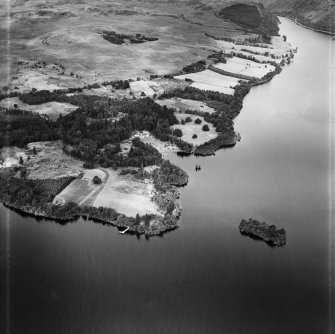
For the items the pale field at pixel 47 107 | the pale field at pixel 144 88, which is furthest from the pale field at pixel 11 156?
the pale field at pixel 144 88

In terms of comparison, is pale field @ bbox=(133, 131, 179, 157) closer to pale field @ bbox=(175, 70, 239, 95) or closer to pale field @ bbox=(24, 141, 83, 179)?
pale field @ bbox=(24, 141, 83, 179)

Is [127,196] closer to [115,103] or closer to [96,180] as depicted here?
[96,180]

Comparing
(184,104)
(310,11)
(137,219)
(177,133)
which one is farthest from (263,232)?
(310,11)

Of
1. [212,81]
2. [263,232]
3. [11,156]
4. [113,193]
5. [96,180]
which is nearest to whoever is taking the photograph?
[263,232]

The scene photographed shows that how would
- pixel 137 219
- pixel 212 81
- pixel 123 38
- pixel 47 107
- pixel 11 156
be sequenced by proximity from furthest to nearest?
pixel 123 38 → pixel 212 81 → pixel 47 107 → pixel 11 156 → pixel 137 219

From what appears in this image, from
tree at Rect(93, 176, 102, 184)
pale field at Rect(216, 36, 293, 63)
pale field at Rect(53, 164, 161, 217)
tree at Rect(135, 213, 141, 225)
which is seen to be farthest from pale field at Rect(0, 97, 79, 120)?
pale field at Rect(216, 36, 293, 63)

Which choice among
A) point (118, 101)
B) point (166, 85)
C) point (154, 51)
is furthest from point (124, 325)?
point (154, 51)
